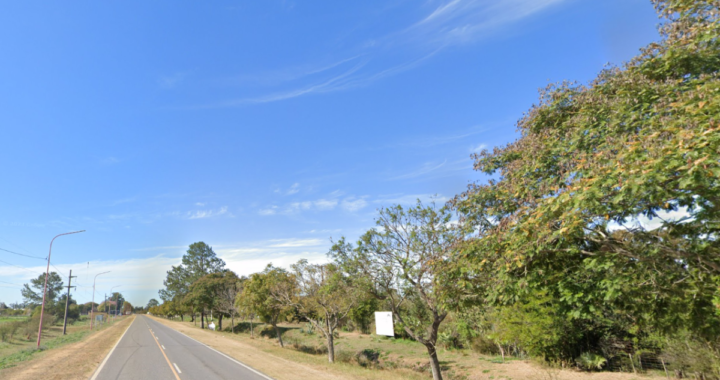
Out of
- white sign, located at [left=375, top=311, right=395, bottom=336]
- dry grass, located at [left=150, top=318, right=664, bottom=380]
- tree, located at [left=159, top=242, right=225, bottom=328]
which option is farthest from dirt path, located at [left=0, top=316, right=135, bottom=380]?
tree, located at [left=159, top=242, right=225, bottom=328]

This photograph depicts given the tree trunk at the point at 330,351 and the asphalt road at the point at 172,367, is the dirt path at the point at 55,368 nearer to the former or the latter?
the asphalt road at the point at 172,367

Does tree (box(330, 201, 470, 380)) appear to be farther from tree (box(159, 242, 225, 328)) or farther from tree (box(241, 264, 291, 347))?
Answer: tree (box(159, 242, 225, 328))

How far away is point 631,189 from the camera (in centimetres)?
579

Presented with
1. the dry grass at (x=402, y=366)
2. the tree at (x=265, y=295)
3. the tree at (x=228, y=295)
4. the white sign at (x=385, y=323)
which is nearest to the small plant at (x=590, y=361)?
the dry grass at (x=402, y=366)

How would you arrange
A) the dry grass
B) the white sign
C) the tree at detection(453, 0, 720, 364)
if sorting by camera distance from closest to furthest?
the tree at detection(453, 0, 720, 364)
the dry grass
the white sign

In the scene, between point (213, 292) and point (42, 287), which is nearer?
point (213, 292)

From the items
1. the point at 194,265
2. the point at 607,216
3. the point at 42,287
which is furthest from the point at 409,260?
the point at 42,287

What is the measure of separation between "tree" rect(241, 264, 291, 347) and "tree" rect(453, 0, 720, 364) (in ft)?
83.5

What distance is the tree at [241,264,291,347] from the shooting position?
32625mm

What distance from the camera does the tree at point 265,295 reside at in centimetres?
3262

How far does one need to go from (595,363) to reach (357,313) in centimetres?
2956

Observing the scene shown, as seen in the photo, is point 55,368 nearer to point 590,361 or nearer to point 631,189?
point 631,189

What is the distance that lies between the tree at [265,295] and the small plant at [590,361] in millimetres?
21944

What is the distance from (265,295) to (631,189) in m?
33.8
